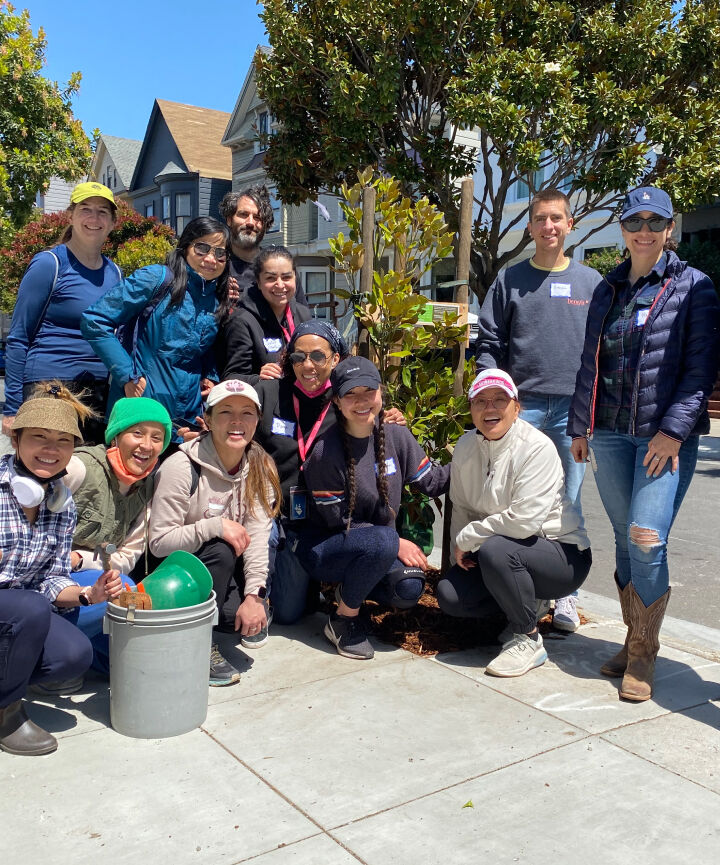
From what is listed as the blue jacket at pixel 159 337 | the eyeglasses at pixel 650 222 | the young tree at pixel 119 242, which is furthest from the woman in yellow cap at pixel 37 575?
the young tree at pixel 119 242

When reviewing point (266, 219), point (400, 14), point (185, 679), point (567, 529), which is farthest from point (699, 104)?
point (185, 679)

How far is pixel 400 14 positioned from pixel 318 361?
9168mm

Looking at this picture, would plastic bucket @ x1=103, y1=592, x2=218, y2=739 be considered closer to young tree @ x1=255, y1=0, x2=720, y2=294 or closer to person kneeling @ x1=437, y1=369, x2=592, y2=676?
person kneeling @ x1=437, y1=369, x2=592, y2=676

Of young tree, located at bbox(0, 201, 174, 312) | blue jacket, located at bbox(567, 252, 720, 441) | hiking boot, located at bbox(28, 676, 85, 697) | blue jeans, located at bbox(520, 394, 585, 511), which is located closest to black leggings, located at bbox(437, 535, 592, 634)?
blue jeans, located at bbox(520, 394, 585, 511)

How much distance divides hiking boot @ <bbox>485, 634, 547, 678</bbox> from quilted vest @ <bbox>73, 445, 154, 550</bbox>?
1.82 metres

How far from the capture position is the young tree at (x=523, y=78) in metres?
11.4

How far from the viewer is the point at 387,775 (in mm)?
2936

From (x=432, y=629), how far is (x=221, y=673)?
4.01 ft

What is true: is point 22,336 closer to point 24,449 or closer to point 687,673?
point 24,449

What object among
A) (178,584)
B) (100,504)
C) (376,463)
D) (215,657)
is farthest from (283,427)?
(178,584)

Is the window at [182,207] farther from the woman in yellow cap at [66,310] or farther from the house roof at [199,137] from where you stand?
the woman in yellow cap at [66,310]

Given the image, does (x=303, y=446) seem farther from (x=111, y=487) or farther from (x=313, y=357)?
(x=111, y=487)

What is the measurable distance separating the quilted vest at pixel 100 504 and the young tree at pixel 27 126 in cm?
1171

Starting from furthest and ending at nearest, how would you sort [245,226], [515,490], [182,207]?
[182,207], [245,226], [515,490]
